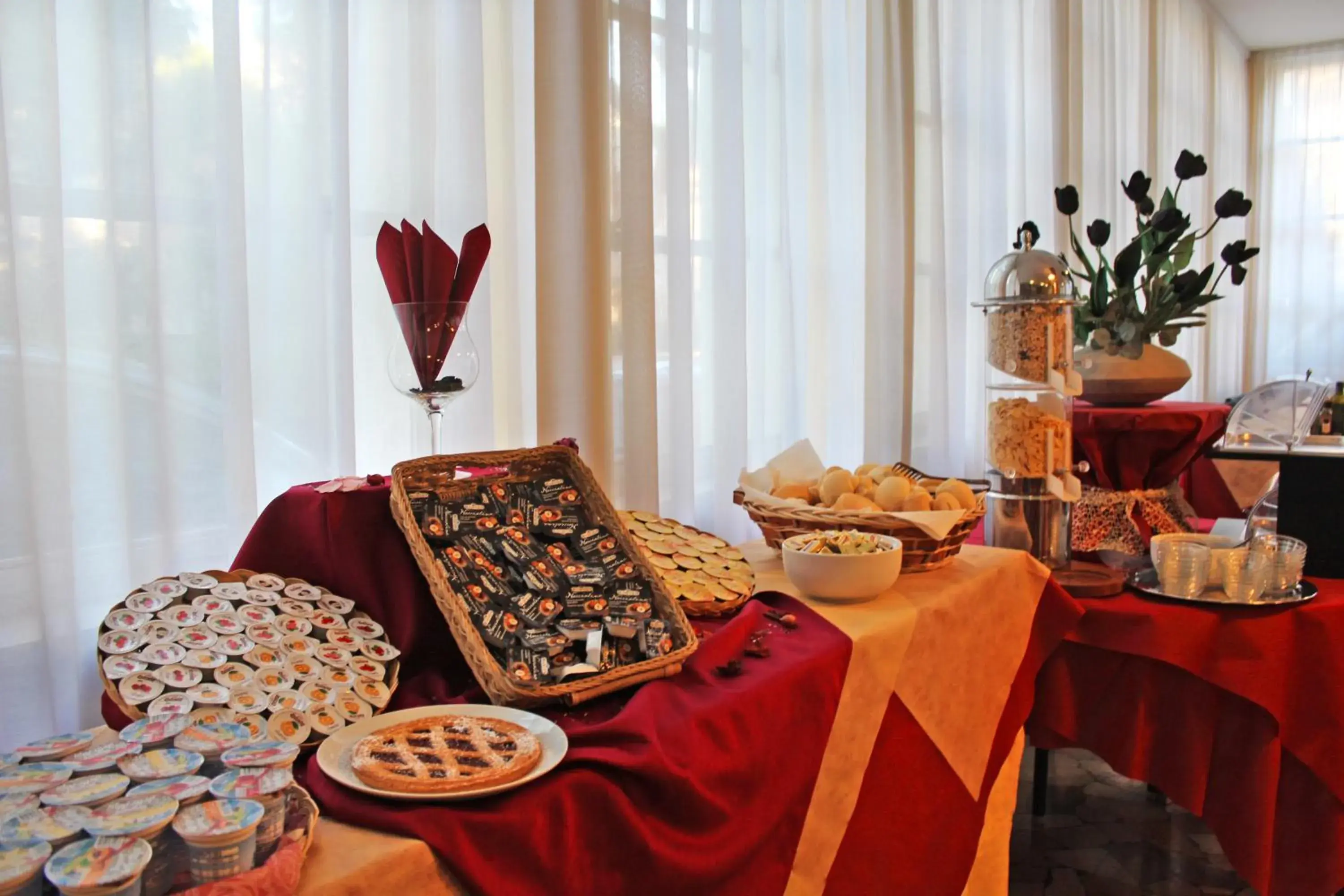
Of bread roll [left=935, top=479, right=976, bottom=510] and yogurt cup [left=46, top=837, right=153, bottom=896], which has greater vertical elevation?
bread roll [left=935, top=479, right=976, bottom=510]

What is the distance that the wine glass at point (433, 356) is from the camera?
112 centimetres

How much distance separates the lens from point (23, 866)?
55 centimetres

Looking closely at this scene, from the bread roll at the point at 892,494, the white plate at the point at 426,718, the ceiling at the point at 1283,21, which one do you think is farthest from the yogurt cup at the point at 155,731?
the ceiling at the point at 1283,21

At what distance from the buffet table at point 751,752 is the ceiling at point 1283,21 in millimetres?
5642

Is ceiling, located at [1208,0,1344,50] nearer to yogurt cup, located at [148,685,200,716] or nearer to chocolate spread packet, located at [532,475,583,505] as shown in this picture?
chocolate spread packet, located at [532,475,583,505]

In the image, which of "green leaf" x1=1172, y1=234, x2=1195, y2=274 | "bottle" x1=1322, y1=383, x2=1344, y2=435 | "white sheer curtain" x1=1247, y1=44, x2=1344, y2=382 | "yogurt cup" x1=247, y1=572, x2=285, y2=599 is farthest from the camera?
"white sheer curtain" x1=1247, y1=44, x2=1344, y2=382

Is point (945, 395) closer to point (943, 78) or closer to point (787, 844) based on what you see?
point (943, 78)

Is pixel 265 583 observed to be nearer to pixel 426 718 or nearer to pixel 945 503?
pixel 426 718

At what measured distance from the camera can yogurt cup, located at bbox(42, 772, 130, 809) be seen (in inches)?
24.4

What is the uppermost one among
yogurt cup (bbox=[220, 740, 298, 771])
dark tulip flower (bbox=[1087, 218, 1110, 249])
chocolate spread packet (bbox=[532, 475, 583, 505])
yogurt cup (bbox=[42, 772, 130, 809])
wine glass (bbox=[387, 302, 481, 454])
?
dark tulip flower (bbox=[1087, 218, 1110, 249])

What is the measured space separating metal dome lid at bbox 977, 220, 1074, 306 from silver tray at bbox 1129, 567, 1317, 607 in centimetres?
51

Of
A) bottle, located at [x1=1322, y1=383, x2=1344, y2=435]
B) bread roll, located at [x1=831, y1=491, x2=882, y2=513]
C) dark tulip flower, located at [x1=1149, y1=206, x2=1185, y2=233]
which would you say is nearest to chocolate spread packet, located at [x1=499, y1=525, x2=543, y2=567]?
bread roll, located at [x1=831, y1=491, x2=882, y2=513]

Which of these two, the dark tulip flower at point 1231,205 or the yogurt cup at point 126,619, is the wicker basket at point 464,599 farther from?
the dark tulip flower at point 1231,205

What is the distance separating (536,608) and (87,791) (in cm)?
48
